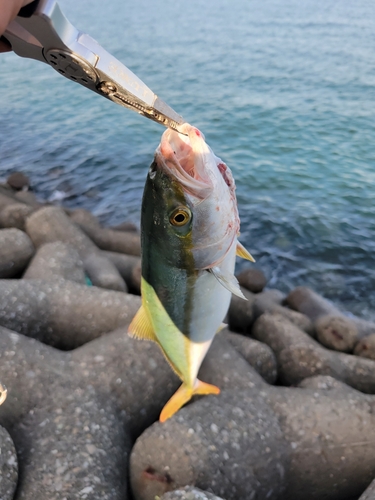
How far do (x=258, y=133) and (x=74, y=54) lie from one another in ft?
38.0

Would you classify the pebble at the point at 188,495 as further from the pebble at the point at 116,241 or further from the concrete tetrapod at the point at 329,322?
the pebble at the point at 116,241

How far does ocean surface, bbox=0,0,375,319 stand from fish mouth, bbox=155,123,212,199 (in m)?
5.70

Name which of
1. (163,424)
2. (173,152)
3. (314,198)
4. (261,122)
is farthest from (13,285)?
(261,122)

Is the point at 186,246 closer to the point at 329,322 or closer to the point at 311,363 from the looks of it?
the point at 311,363

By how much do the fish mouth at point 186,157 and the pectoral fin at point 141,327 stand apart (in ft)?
3.41

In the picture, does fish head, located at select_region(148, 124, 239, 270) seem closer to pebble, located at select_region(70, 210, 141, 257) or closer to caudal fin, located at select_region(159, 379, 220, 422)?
caudal fin, located at select_region(159, 379, 220, 422)

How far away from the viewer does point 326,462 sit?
3.30 metres

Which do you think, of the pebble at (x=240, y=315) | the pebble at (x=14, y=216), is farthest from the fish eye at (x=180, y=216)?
the pebble at (x=14, y=216)

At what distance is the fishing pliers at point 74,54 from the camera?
1725 mm

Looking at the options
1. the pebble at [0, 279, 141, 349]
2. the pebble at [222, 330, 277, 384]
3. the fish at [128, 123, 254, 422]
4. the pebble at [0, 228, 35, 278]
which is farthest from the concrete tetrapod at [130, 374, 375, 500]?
the pebble at [0, 228, 35, 278]

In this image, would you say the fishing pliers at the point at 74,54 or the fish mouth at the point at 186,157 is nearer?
the fishing pliers at the point at 74,54

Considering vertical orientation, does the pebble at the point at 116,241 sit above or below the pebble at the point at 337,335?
below

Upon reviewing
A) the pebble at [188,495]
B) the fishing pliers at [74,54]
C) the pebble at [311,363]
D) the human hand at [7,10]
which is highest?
the human hand at [7,10]

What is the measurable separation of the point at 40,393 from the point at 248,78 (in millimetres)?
16148
